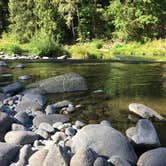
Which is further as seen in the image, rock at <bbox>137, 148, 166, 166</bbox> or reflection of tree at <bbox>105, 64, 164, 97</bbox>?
reflection of tree at <bbox>105, 64, 164, 97</bbox>

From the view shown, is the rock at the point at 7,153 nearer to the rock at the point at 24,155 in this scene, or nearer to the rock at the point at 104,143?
the rock at the point at 24,155

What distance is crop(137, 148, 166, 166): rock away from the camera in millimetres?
7492

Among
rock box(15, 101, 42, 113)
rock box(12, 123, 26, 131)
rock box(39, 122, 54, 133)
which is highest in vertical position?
rock box(12, 123, 26, 131)

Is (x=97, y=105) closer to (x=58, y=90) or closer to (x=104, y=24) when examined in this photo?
(x=58, y=90)

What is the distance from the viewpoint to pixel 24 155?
7.67m

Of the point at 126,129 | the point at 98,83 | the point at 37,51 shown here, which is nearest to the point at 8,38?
the point at 37,51

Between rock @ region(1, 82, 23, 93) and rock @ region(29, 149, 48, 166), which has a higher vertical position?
rock @ region(29, 149, 48, 166)

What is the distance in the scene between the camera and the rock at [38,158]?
24.1 ft

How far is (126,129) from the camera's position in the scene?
9938 mm

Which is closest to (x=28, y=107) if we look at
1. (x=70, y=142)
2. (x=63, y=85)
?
(x=63, y=85)

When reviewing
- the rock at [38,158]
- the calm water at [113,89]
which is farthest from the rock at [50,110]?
the rock at [38,158]

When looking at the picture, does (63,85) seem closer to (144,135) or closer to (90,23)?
(144,135)

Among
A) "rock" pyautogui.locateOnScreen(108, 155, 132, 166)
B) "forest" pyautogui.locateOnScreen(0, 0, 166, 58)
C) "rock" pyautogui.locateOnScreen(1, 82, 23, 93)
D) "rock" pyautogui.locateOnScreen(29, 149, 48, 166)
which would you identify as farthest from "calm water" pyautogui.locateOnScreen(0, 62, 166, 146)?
"forest" pyautogui.locateOnScreen(0, 0, 166, 58)

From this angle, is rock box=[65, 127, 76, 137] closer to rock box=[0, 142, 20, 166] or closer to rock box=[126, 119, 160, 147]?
rock box=[126, 119, 160, 147]
